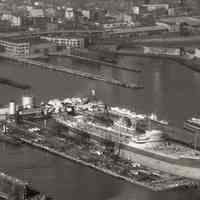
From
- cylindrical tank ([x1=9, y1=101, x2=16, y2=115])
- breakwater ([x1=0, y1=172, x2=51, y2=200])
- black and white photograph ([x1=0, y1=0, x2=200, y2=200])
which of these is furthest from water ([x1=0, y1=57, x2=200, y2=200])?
cylindrical tank ([x1=9, y1=101, x2=16, y2=115])

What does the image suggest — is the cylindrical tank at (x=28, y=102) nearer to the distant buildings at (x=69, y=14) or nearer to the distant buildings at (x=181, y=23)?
the distant buildings at (x=181, y=23)

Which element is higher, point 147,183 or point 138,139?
point 138,139

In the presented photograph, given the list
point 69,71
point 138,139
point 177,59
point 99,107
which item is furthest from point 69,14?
point 138,139

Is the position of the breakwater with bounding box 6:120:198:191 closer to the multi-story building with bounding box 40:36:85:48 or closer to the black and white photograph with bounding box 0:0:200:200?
the black and white photograph with bounding box 0:0:200:200

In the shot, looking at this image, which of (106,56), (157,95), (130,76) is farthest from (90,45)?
(157,95)

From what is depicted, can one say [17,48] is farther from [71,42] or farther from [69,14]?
[69,14]

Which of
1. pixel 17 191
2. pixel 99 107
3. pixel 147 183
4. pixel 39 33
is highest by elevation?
pixel 99 107

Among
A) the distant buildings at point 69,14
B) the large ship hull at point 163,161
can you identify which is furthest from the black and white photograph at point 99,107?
the distant buildings at point 69,14
